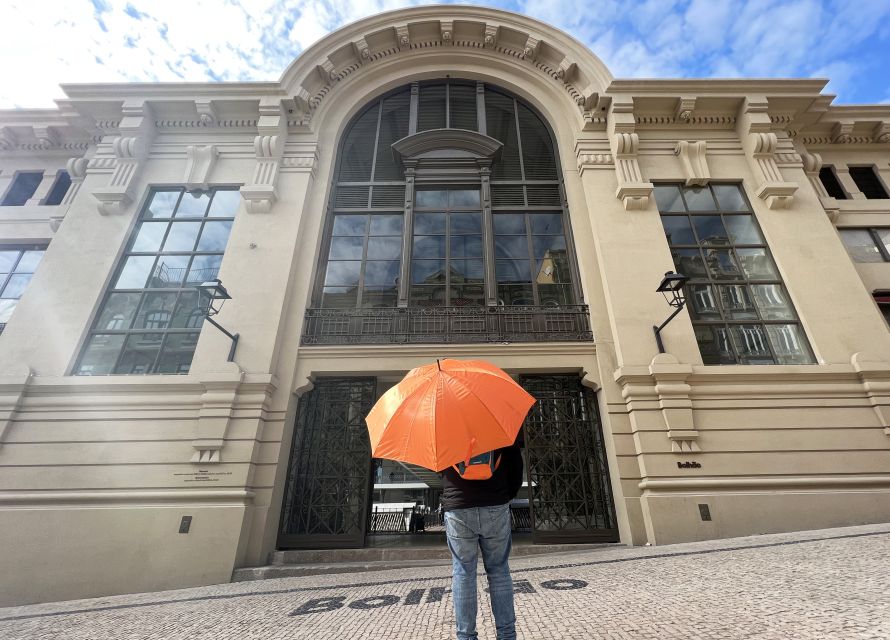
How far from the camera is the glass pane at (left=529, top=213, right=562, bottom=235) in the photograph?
10.5 metres

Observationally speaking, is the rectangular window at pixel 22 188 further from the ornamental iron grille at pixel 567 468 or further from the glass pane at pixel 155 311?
the ornamental iron grille at pixel 567 468

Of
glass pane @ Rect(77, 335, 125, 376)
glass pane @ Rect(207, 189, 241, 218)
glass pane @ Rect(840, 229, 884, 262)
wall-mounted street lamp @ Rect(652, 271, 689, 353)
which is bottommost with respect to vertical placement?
glass pane @ Rect(77, 335, 125, 376)

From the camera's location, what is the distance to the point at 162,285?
946 centimetres

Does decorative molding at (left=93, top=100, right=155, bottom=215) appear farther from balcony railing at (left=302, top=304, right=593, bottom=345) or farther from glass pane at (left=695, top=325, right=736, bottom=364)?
glass pane at (left=695, top=325, right=736, bottom=364)

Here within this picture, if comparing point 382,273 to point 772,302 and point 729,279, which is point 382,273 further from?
point 772,302

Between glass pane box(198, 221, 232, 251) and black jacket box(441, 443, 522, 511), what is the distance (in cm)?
940

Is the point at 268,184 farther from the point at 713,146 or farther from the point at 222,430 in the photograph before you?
the point at 713,146

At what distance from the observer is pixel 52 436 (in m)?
7.64

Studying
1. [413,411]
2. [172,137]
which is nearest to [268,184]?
[172,137]

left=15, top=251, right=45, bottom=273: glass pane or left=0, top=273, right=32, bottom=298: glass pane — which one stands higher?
left=15, top=251, right=45, bottom=273: glass pane

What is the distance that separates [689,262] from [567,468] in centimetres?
569

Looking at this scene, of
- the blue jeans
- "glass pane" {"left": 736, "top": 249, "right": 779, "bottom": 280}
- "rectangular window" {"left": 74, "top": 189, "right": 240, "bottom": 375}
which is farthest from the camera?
"glass pane" {"left": 736, "top": 249, "right": 779, "bottom": 280}

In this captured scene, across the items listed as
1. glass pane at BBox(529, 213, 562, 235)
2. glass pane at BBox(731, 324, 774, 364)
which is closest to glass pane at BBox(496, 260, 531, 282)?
glass pane at BBox(529, 213, 562, 235)

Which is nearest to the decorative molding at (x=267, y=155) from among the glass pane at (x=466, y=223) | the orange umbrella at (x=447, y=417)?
the glass pane at (x=466, y=223)
